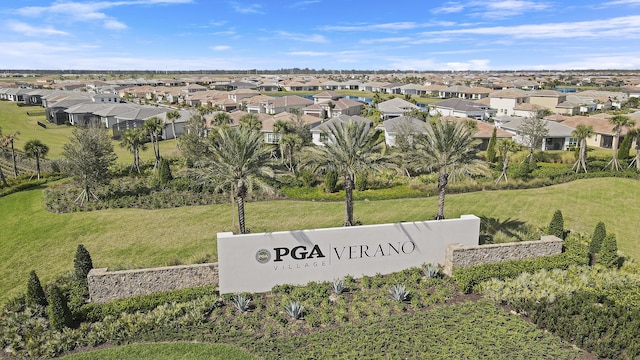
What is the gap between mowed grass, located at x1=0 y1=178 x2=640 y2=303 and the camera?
23578mm

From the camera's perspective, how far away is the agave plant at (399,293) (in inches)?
709

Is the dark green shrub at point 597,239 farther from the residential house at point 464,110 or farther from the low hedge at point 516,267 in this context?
the residential house at point 464,110

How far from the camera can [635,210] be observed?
32.0 metres

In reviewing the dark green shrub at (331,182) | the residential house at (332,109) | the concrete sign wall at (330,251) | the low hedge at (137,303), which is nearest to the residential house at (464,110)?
the residential house at (332,109)

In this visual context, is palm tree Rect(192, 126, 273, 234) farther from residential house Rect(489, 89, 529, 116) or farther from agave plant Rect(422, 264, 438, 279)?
residential house Rect(489, 89, 529, 116)

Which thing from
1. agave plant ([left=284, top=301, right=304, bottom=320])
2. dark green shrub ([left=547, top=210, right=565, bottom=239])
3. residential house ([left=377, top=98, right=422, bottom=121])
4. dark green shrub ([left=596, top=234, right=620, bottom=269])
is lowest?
agave plant ([left=284, top=301, right=304, bottom=320])

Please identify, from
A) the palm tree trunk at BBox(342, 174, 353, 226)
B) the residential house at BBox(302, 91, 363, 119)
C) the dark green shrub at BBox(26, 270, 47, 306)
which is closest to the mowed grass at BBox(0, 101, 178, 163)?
the residential house at BBox(302, 91, 363, 119)

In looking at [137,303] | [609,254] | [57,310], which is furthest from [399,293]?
[57,310]

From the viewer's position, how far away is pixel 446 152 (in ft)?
80.9

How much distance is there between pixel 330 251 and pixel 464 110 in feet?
218

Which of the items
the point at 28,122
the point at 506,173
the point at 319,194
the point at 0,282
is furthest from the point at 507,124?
the point at 28,122

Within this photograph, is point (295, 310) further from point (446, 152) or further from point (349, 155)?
point (446, 152)

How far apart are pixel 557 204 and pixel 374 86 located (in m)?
122

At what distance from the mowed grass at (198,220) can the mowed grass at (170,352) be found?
628 centimetres
